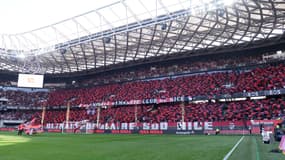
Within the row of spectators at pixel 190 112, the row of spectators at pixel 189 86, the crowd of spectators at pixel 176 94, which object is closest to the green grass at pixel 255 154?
the row of spectators at pixel 190 112

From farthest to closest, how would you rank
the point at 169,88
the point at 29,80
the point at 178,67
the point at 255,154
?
the point at 29,80, the point at 178,67, the point at 169,88, the point at 255,154

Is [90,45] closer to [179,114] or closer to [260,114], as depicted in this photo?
[179,114]

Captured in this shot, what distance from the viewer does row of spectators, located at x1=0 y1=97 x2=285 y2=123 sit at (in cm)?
3036

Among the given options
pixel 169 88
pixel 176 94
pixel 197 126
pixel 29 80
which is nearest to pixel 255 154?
pixel 197 126

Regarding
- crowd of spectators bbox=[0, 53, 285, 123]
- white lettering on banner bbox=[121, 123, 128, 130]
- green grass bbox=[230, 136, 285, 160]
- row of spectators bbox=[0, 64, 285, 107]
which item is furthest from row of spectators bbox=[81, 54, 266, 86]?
green grass bbox=[230, 136, 285, 160]

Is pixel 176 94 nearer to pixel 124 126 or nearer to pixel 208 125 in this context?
pixel 124 126

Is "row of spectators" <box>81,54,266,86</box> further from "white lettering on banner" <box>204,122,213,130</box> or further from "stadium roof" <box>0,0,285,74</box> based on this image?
"white lettering on banner" <box>204,122,213,130</box>

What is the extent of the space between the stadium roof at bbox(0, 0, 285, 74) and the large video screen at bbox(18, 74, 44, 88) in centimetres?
326

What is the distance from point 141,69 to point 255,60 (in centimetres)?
2315

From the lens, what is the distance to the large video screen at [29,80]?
49125mm

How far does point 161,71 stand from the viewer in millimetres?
49969

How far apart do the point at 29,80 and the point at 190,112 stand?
33.8 meters

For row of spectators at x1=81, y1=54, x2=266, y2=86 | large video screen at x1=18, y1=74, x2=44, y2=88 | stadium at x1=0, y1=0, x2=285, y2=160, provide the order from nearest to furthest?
stadium at x1=0, y1=0, x2=285, y2=160 < row of spectators at x1=81, y1=54, x2=266, y2=86 < large video screen at x1=18, y1=74, x2=44, y2=88

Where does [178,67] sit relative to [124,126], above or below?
above
